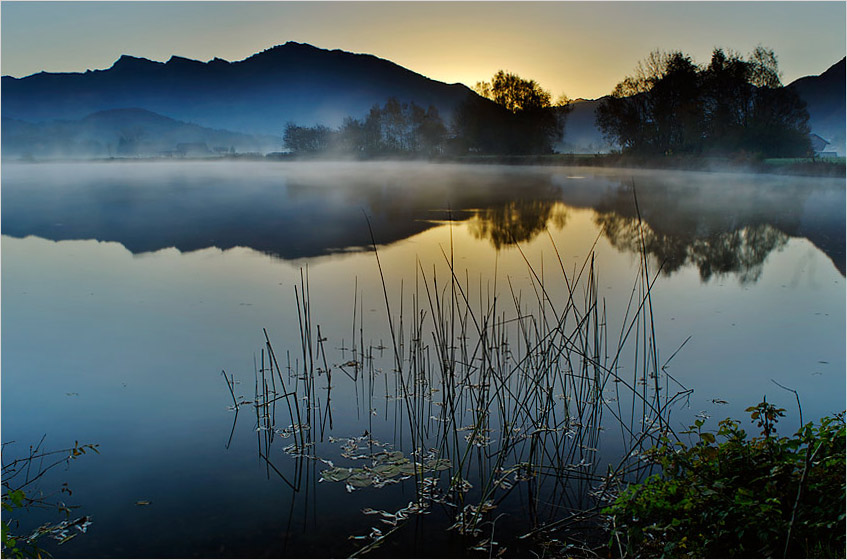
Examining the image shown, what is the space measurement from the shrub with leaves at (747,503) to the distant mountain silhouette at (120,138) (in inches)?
2666

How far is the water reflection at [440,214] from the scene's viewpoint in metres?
12.0

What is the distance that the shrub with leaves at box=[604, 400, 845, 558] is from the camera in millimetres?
2307

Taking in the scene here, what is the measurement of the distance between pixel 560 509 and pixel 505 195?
2006 centimetres

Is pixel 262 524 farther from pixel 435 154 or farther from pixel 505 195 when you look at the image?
pixel 435 154

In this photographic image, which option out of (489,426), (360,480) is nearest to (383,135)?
(489,426)

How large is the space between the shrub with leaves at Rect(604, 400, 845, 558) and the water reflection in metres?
6.46

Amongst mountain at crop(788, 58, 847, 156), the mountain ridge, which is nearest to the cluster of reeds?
mountain at crop(788, 58, 847, 156)

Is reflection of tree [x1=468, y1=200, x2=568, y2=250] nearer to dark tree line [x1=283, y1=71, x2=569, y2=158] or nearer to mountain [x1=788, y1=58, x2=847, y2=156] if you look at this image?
dark tree line [x1=283, y1=71, x2=569, y2=158]

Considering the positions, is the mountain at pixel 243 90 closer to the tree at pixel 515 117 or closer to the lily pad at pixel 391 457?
the tree at pixel 515 117

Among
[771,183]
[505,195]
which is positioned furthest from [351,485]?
[771,183]

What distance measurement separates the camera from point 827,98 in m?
49.2

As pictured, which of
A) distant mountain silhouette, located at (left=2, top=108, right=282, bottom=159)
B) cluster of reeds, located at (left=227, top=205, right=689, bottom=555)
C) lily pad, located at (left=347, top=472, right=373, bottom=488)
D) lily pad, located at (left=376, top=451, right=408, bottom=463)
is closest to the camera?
cluster of reeds, located at (left=227, top=205, right=689, bottom=555)

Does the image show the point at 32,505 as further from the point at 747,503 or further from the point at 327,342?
the point at 747,503

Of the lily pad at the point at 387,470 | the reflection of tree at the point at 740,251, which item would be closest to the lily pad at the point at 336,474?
the lily pad at the point at 387,470
